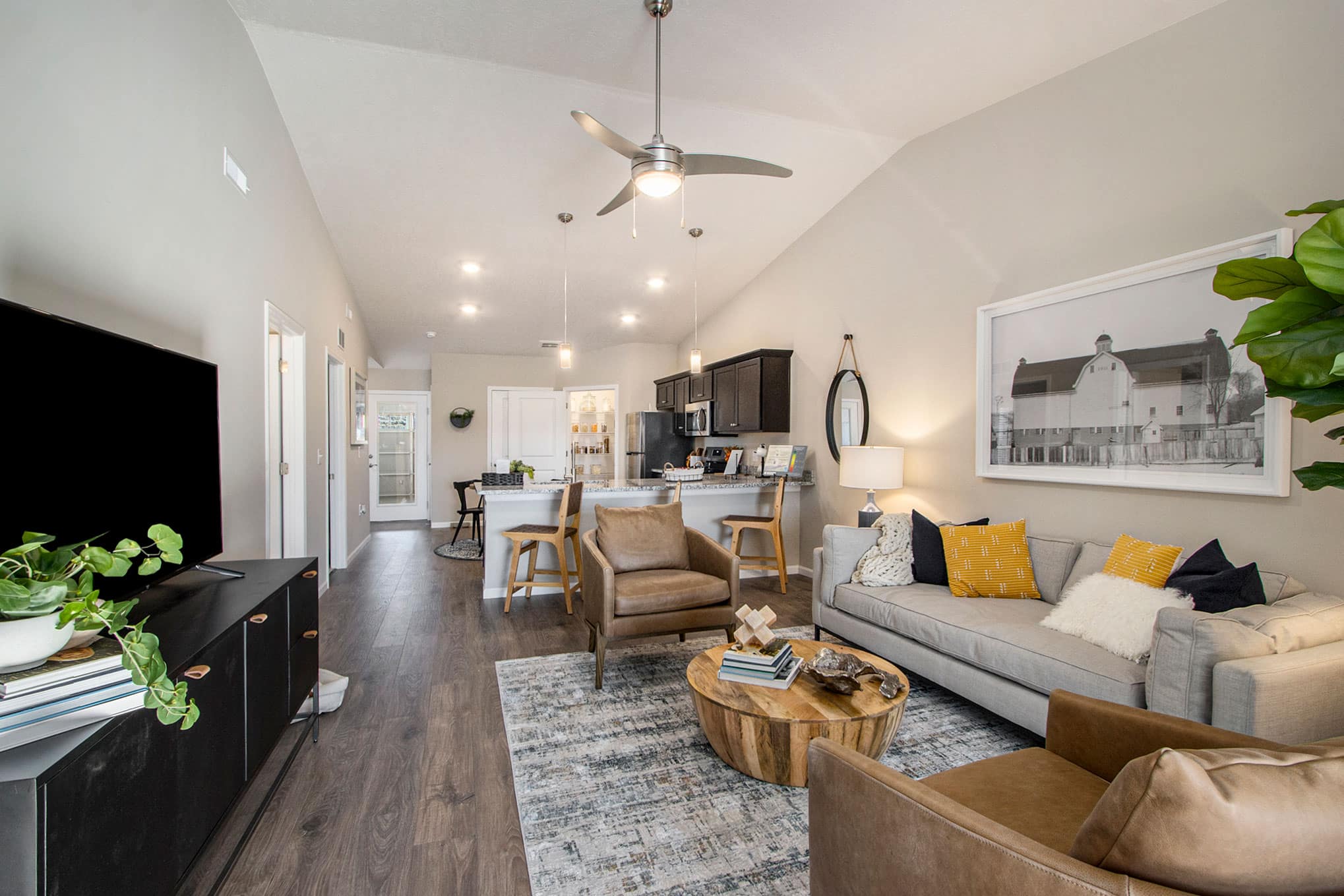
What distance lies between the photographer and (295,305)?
163 inches

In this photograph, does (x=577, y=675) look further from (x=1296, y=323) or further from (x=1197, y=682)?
(x=1296, y=323)

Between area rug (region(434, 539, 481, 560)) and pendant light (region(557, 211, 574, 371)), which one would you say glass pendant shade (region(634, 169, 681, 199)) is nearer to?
pendant light (region(557, 211, 574, 371))

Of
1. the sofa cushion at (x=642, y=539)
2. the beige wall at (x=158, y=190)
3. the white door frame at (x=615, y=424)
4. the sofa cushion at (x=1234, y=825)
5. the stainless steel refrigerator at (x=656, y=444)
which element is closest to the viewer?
the sofa cushion at (x=1234, y=825)

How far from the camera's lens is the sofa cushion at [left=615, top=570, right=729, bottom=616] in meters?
3.08

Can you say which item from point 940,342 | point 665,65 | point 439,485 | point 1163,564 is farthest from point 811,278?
point 439,485

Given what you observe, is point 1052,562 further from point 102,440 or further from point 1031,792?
point 102,440

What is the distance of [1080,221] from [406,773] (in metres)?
4.02

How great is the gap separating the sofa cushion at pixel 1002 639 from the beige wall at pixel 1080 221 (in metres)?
0.85

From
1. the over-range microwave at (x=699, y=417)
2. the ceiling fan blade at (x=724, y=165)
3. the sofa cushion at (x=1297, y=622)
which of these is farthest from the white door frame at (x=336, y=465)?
the sofa cushion at (x=1297, y=622)

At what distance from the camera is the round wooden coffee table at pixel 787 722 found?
2.00 metres

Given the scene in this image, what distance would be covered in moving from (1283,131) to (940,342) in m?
1.87

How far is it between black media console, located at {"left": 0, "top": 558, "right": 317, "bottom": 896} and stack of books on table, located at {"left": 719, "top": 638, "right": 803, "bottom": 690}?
4.99 feet

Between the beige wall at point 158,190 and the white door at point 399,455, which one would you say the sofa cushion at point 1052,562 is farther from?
the white door at point 399,455

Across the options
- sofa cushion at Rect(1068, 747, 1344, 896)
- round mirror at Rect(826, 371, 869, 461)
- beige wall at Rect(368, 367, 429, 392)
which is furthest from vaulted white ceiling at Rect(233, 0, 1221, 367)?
beige wall at Rect(368, 367, 429, 392)
